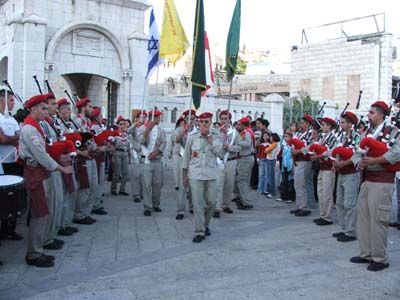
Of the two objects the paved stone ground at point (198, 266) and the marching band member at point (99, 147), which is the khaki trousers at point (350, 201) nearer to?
the paved stone ground at point (198, 266)

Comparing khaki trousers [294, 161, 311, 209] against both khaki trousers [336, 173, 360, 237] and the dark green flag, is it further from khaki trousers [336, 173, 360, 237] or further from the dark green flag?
the dark green flag

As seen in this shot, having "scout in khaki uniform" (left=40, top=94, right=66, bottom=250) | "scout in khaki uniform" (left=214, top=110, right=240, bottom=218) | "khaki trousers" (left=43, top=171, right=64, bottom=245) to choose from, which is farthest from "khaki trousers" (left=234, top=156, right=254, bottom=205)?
"khaki trousers" (left=43, top=171, right=64, bottom=245)

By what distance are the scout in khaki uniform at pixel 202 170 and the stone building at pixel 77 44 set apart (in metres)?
6.57

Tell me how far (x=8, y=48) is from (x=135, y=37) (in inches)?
133

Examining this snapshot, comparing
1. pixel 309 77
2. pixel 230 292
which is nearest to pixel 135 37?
pixel 230 292

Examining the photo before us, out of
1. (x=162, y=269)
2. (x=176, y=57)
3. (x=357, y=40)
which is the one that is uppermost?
(x=357, y=40)

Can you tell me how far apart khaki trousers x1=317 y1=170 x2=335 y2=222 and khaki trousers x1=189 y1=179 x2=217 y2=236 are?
7.10ft

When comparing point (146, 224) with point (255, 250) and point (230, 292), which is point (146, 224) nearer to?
point (255, 250)

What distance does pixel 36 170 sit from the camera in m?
5.88

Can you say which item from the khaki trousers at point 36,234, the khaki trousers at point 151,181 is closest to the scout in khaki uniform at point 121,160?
the khaki trousers at point 151,181

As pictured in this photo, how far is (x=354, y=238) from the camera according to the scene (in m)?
7.55

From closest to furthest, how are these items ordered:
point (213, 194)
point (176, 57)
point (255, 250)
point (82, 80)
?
point (255, 250)
point (213, 194)
point (176, 57)
point (82, 80)

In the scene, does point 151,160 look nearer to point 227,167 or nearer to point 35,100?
point 227,167

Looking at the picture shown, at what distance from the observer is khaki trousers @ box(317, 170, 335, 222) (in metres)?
8.52
